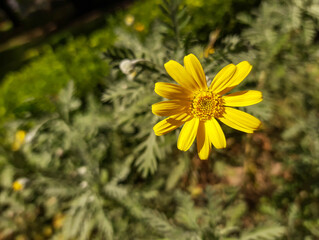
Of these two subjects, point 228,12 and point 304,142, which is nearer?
point 304,142

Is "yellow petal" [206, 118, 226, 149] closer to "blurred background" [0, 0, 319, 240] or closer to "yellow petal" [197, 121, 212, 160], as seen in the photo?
"yellow petal" [197, 121, 212, 160]

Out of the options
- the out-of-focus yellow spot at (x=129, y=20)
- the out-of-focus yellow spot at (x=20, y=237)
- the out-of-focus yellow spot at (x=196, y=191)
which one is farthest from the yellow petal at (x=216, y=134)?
the out-of-focus yellow spot at (x=20, y=237)

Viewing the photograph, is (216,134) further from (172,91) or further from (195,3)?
(195,3)

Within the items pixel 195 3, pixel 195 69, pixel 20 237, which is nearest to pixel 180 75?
pixel 195 69

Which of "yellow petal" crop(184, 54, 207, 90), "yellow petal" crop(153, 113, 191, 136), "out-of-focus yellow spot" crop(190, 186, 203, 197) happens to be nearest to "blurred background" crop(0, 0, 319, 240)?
"out-of-focus yellow spot" crop(190, 186, 203, 197)

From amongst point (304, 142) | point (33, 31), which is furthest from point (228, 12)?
point (33, 31)

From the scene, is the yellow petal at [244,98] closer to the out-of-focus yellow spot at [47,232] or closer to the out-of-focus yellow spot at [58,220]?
the out-of-focus yellow spot at [58,220]

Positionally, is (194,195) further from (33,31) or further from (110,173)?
(33,31)
